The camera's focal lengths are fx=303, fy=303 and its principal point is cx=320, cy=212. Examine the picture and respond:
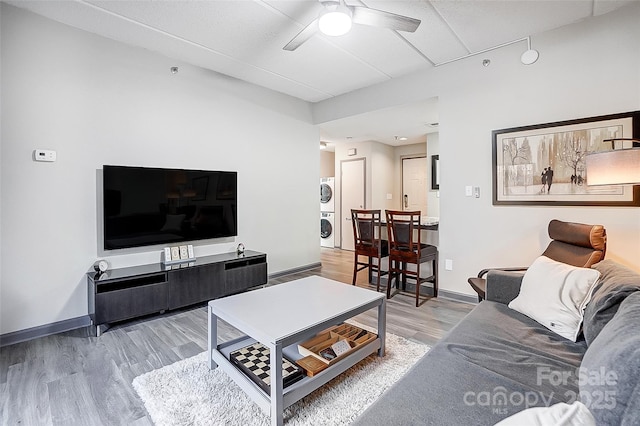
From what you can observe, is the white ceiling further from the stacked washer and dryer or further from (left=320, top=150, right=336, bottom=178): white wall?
(left=320, top=150, right=336, bottom=178): white wall

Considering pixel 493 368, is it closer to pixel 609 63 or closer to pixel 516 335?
pixel 516 335

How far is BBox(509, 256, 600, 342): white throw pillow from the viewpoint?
1.62m

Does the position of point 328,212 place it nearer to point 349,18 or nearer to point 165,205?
point 165,205

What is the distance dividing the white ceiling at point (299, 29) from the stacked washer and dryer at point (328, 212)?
358 cm

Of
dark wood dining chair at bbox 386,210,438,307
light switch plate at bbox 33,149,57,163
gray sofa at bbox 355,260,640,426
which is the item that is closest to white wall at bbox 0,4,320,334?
light switch plate at bbox 33,149,57,163

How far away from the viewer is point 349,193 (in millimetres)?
6988

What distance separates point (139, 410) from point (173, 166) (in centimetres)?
252

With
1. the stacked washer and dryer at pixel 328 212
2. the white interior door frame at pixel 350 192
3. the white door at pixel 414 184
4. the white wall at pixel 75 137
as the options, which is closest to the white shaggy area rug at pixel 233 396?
the white wall at pixel 75 137

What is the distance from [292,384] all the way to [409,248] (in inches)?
88.0

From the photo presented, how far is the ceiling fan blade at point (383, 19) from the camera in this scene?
211 cm

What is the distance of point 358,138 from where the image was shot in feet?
20.2

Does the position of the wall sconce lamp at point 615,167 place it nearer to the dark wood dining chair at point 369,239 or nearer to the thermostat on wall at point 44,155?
the dark wood dining chair at point 369,239

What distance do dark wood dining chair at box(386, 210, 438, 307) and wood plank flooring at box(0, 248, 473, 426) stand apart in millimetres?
297

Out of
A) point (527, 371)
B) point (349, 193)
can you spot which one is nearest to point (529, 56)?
point (527, 371)
